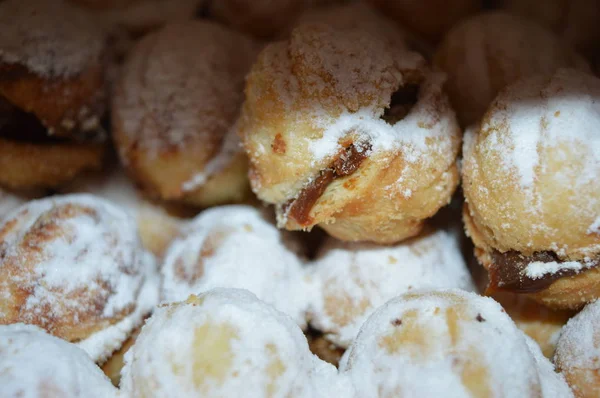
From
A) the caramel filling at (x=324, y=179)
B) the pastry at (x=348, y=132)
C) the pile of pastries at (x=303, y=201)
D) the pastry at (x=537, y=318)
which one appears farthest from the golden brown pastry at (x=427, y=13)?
the pastry at (x=537, y=318)

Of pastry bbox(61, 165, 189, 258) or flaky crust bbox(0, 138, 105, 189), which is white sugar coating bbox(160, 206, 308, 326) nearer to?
pastry bbox(61, 165, 189, 258)

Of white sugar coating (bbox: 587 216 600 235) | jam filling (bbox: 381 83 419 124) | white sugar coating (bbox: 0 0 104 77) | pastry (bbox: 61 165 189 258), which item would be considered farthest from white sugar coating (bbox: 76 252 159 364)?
white sugar coating (bbox: 587 216 600 235)

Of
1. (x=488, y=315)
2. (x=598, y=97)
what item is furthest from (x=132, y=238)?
(x=598, y=97)

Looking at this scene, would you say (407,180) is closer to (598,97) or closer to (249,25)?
(598,97)

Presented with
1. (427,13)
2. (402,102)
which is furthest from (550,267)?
(427,13)

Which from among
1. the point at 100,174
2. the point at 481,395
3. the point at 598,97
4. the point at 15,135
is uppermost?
the point at 598,97

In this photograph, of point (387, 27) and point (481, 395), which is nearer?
point (481, 395)

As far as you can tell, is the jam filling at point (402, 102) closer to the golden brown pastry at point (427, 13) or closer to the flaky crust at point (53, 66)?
the golden brown pastry at point (427, 13)
